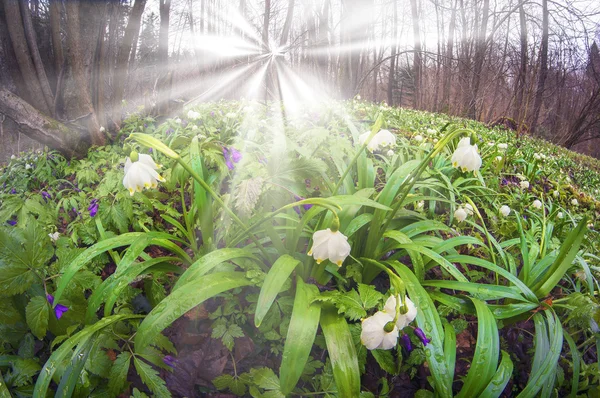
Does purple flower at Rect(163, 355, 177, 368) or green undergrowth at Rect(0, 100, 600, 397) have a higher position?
green undergrowth at Rect(0, 100, 600, 397)

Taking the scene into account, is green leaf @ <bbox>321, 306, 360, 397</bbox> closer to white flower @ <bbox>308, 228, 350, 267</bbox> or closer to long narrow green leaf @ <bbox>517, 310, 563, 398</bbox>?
white flower @ <bbox>308, 228, 350, 267</bbox>

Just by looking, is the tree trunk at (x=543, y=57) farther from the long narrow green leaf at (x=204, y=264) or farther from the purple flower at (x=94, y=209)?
the purple flower at (x=94, y=209)

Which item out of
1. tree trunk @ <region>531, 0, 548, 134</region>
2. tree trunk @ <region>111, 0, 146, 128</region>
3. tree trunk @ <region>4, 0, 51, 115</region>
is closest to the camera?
tree trunk @ <region>4, 0, 51, 115</region>

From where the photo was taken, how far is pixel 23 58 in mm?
4094

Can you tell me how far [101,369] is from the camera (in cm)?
96

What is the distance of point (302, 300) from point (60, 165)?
3647 millimetres

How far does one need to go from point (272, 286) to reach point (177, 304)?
30 cm

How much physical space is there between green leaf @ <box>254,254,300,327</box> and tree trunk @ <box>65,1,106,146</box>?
380 cm

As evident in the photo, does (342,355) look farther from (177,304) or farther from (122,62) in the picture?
(122,62)

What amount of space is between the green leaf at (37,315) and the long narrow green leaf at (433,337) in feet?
3.86

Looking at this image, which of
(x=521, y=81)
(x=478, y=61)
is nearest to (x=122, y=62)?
(x=478, y=61)

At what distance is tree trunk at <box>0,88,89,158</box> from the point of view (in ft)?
10.5

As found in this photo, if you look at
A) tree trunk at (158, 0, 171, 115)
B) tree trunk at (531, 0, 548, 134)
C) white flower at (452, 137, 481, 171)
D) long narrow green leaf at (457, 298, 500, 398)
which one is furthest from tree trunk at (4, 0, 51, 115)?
tree trunk at (531, 0, 548, 134)

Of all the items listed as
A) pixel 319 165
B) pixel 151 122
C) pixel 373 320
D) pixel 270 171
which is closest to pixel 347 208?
pixel 319 165
